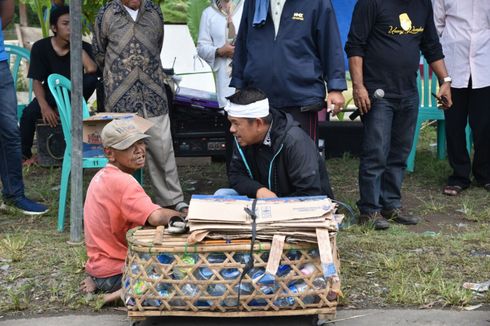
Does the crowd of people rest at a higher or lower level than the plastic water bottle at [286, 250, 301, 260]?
higher

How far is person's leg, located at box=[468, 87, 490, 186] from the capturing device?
729cm

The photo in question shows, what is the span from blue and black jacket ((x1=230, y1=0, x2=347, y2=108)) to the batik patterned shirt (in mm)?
948

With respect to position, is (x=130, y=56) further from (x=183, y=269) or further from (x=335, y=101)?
(x=183, y=269)

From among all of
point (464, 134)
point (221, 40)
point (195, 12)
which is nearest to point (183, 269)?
point (221, 40)

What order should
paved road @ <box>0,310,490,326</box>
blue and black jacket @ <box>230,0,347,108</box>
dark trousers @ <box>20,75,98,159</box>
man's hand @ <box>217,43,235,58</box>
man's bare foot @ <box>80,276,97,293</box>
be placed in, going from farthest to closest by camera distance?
dark trousers @ <box>20,75,98,159</box> < man's hand @ <box>217,43,235,58</box> < blue and black jacket @ <box>230,0,347,108</box> < man's bare foot @ <box>80,276,97,293</box> < paved road @ <box>0,310,490,326</box>

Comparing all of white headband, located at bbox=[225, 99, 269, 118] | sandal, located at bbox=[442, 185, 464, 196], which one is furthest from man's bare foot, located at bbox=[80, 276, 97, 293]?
sandal, located at bbox=[442, 185, 464, 196]

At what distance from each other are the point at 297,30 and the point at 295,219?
187 cm

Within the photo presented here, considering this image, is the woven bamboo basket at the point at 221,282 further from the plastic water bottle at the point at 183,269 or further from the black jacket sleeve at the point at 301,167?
the black jacket sleeve at the point at 301,167

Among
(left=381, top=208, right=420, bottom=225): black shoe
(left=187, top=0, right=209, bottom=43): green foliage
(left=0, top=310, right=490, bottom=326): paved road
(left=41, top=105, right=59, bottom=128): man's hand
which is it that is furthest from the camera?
(left=187, top=0, right=209, bottom=43): green foliage

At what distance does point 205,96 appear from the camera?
7812 millimetres

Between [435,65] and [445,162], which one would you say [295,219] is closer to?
[435,65]

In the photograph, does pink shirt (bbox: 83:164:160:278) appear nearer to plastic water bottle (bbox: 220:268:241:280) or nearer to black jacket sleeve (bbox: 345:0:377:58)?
plastic water bottle (bbox: 220:268:241:280)

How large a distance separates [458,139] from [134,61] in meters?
3.01

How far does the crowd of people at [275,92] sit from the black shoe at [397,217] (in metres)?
0.01
